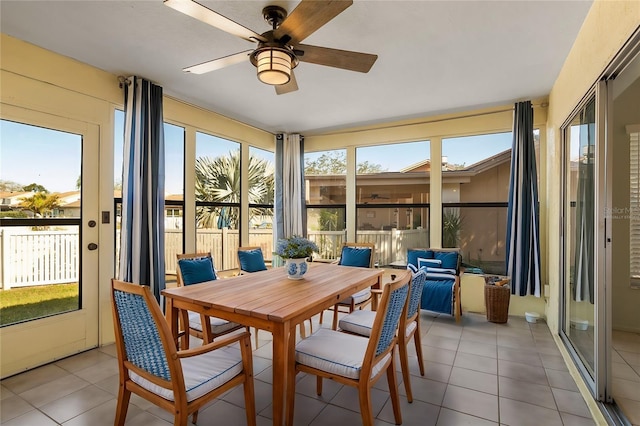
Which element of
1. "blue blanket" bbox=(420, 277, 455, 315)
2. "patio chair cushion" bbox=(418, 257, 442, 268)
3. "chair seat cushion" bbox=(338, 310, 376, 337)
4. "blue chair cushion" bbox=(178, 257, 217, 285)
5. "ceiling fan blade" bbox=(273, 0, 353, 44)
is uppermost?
→ "ceiling fan blade" bbox=(273, 0, 353, 44)

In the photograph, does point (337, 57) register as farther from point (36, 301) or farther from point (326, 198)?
point (326, 198)

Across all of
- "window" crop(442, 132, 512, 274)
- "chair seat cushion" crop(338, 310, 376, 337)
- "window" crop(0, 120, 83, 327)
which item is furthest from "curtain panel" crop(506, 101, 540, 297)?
"window" crop(0, 120, 83, 327)

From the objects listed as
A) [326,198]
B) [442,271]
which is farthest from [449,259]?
[326,198]

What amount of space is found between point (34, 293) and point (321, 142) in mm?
4018

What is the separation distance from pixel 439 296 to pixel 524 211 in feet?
4.61

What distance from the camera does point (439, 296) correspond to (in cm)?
379

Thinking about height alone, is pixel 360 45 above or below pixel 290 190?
above

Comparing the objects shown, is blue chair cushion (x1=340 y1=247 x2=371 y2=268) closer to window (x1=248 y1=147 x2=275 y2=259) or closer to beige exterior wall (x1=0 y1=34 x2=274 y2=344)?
window (x1=248 y1=147 x2=275 y2=259)

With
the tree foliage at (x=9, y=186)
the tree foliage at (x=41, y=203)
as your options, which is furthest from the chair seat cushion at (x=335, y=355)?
the tree foliage at (x=9, y=186)

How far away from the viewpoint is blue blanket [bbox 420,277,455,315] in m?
3.75

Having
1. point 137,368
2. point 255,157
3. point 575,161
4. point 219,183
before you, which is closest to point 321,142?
point 255,157

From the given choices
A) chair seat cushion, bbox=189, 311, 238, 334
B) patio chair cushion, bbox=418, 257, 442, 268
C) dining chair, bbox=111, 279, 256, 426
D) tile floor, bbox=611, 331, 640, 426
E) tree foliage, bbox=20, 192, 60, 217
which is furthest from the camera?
patio chair cushion, bbox=418, 257, 442, 268

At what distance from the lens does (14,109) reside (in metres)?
2.58

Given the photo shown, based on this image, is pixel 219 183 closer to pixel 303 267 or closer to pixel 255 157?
pixel 255 157
